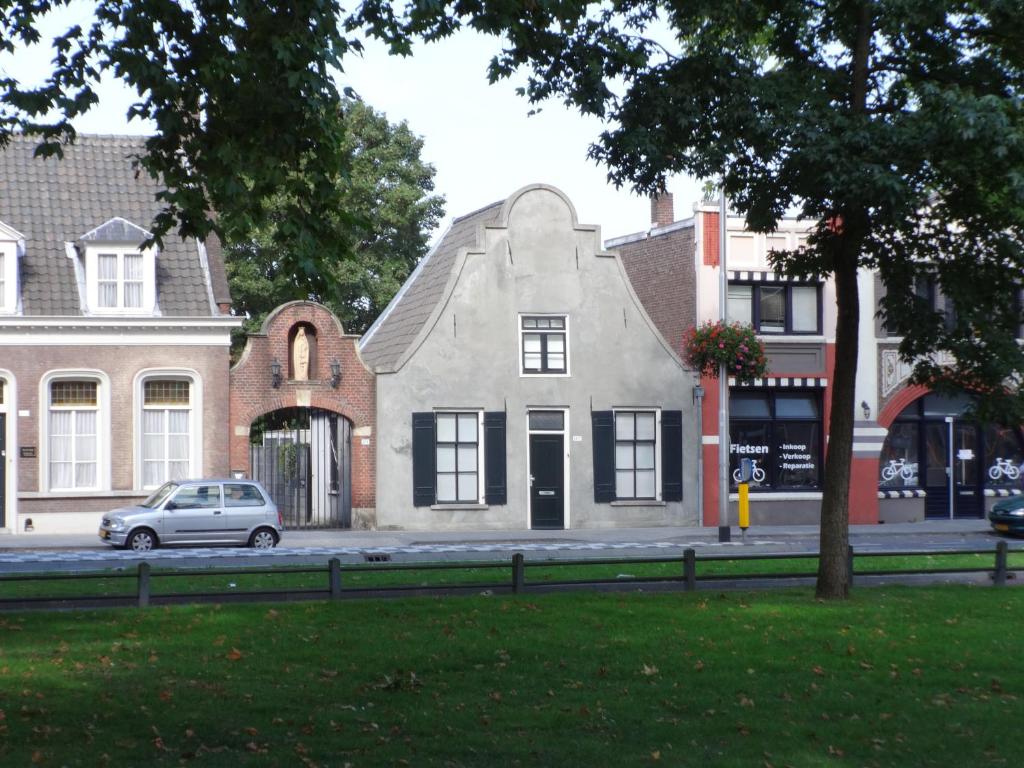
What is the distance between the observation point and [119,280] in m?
31.5

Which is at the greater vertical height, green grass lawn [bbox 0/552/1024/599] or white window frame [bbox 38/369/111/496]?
white window frame [bbox 38/369/111/496]

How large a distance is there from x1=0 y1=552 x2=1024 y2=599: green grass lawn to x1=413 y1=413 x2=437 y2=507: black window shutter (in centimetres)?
1111

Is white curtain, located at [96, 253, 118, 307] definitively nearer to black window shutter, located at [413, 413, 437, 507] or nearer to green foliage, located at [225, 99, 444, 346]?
black window shutter, located at [413, 413, 437, 507]

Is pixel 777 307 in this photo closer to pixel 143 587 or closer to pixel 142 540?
pixel 142 540

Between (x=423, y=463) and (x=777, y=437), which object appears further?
(x=777, y=437)

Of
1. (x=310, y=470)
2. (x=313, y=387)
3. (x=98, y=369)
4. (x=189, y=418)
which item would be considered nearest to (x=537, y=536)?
(x=310, y=470)

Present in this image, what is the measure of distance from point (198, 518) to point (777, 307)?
52.9 feet

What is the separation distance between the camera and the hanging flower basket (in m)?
33.4

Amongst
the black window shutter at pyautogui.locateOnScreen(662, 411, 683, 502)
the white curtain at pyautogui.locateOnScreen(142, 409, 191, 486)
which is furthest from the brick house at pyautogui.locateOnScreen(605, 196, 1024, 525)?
the white curtain at pyautogui.locateOnScreen(142, 409, 191, 486)

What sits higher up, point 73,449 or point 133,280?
point 133,280

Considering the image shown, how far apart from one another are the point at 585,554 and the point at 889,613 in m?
10.0

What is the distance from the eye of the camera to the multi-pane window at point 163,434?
104 feet

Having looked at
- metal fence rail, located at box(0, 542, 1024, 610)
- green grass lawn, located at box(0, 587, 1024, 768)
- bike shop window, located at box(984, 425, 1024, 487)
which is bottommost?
green grass lawn, located at box(0, 587, 1024, 768)

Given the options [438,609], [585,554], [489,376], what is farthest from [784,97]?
[489,376]
